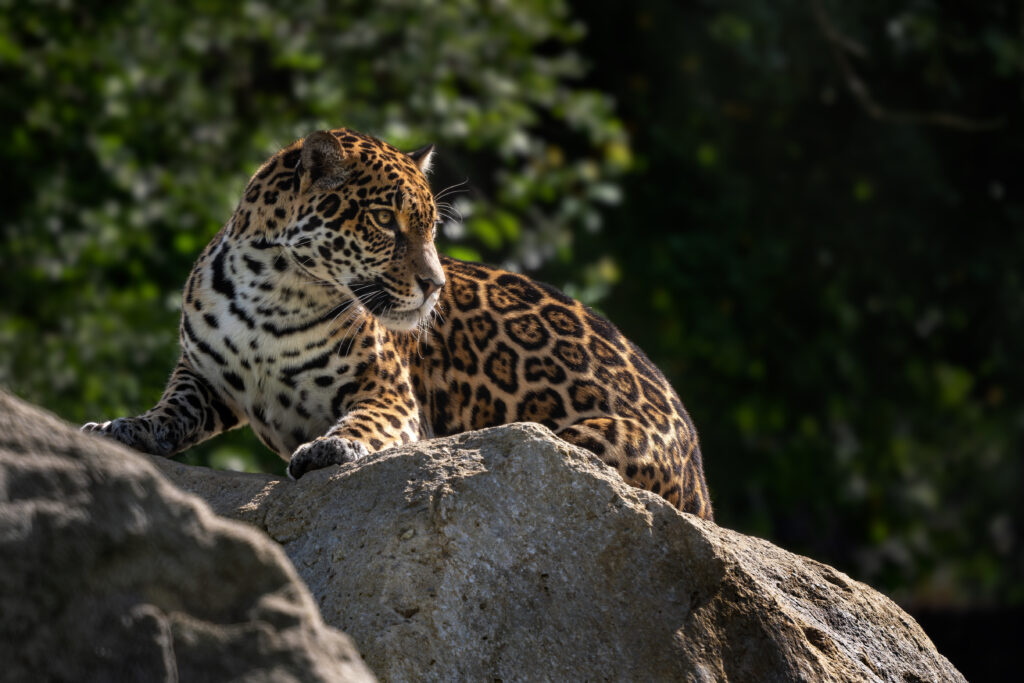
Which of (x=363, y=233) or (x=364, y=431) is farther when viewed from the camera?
(x=363, y=233)

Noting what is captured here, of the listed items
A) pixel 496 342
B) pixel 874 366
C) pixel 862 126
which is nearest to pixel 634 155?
pixel 862 126

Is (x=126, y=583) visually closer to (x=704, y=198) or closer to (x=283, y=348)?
(x=283, y=348)

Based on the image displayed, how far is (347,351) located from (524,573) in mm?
1870

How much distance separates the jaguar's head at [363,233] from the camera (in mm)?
5621

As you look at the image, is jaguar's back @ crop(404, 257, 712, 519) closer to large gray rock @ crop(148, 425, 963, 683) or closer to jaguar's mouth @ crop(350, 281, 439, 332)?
jaguar's mouth @ crop(350, 281, 439, 332)

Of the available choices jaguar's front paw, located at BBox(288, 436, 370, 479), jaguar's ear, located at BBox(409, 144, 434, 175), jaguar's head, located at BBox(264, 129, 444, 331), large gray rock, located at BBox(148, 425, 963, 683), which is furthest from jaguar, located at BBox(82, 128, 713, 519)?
large gray rock, located at BBox(148, 425, 963, 683)

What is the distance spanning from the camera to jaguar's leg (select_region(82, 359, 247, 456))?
5.39 meters

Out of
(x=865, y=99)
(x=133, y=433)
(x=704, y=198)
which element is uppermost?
(x=133, y=433)

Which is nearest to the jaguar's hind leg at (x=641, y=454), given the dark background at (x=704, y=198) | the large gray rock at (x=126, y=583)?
the large gray rock at (x=126, y=583)

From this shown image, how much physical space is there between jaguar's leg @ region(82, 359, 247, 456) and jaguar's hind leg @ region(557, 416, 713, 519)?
1531 mm

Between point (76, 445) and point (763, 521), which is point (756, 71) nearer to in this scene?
point (763, 521)

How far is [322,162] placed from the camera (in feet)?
18.9

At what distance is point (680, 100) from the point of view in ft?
51.2

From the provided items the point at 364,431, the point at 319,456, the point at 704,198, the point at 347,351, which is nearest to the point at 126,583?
the point at 319,456
